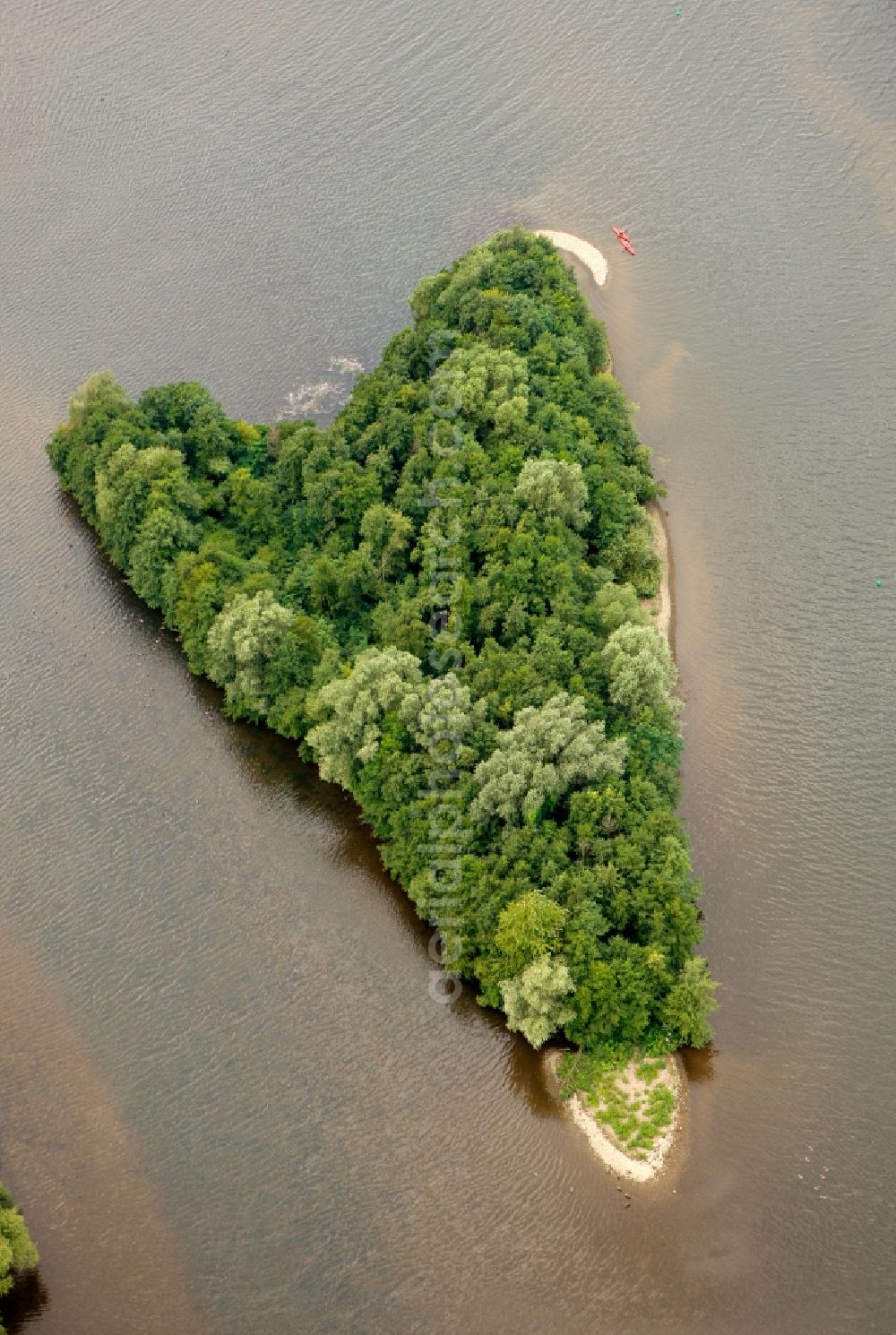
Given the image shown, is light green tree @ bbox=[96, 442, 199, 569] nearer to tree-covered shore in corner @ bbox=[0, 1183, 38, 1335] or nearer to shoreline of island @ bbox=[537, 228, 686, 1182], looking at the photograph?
tree-covered shore in corner @ bbox=[0, 1183, 38, 1335]

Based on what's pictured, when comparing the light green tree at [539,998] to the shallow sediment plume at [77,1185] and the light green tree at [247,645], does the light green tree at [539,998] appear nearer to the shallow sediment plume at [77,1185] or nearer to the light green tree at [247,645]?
the shallow sediment plume at [77,1185]

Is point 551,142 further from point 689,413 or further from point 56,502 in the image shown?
point 56,502

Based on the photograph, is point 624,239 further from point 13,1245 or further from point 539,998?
point 13,1245

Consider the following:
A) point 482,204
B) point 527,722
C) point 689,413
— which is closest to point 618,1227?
point 527,722

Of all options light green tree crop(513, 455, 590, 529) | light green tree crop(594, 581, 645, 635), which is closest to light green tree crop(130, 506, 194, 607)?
light green tree crop(513, 455, 590, 529)

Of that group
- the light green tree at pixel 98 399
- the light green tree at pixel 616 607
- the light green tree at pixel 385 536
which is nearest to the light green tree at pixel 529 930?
the light green tree at pixel 616 607

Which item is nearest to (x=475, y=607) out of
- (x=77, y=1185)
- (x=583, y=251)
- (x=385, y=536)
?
(x=385, y=536)
